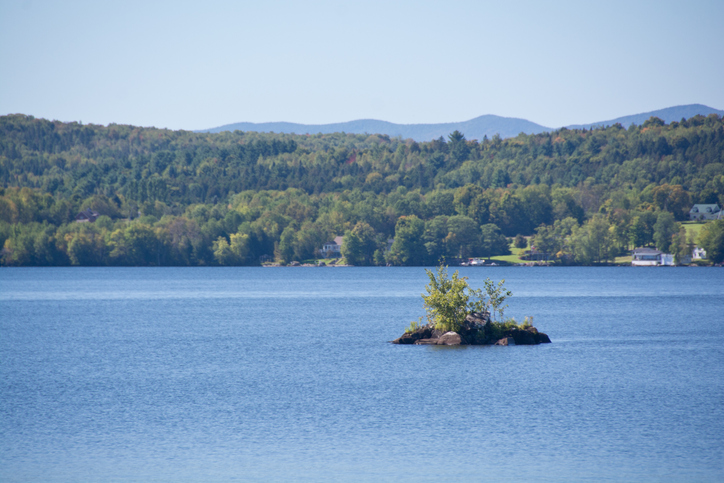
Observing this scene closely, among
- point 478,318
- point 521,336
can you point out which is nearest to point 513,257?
point 521,336

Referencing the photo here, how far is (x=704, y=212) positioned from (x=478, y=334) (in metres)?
160

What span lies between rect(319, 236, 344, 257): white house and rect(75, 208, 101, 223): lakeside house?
2288 inches

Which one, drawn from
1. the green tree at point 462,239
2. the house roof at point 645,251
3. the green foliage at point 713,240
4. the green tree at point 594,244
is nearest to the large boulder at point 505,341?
the green foliage at point 713,240

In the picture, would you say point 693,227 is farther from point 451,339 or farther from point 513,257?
point 451,339

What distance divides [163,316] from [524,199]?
138276 millimetres

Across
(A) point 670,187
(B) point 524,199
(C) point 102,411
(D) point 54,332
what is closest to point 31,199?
(B) point 524,199

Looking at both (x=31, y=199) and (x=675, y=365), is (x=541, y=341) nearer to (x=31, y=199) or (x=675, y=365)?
(x=675, y=365)

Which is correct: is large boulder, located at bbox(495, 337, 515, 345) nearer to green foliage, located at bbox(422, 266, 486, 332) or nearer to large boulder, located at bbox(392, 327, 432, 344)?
green foliage, located at bbox(422, 266, 486, 332)

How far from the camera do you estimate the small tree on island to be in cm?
4256

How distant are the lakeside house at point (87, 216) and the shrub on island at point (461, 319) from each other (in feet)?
522

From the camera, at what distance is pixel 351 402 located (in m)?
31.2

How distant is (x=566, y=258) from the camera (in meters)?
168

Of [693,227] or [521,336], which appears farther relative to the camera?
[693,227]

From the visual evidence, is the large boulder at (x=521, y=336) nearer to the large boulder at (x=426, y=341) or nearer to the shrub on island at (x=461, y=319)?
the shrub on island at (x=461, y=319)
